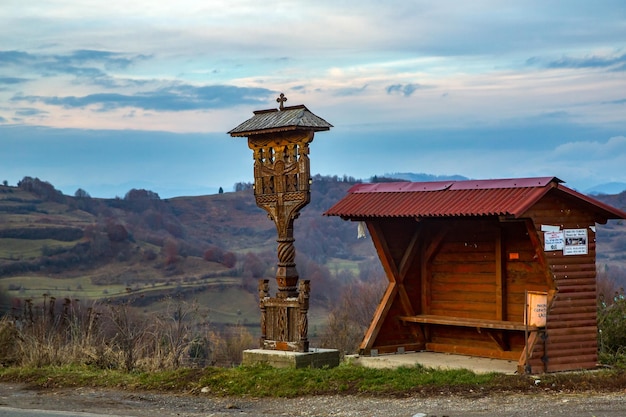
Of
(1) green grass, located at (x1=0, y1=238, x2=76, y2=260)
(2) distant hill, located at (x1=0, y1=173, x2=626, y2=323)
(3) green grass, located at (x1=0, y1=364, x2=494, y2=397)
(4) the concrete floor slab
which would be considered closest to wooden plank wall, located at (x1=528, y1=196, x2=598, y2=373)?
(4) the concrete floor slab

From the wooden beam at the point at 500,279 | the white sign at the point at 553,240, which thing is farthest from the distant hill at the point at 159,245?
the white sign at the point at 553,240

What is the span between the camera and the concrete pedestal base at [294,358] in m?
16.2

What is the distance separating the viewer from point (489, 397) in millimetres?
13664

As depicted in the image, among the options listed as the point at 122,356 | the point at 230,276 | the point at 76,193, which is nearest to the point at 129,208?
the point at 76,193

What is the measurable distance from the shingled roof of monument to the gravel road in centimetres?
451

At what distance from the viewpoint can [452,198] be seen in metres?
16.9

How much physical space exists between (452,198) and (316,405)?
4.73 metres

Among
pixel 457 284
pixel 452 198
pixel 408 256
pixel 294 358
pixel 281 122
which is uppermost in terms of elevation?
pixel 281 122

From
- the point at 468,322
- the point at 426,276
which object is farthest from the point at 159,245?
the point at 468,322

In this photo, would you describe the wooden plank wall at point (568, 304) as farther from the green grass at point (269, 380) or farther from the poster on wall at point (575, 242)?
the green grass at point (269, 380)

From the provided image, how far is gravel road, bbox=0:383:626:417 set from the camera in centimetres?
1260

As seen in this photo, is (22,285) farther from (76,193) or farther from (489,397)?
(489,397)

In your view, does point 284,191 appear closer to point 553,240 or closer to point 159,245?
point 553,240

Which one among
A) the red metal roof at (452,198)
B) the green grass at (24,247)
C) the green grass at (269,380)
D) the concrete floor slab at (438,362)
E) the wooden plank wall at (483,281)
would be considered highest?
the green grass at (24,247)
